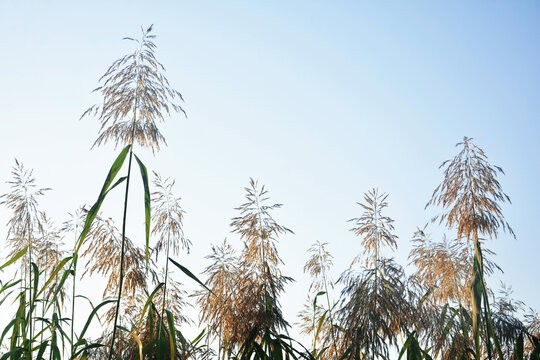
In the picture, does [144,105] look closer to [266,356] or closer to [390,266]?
[266,356]

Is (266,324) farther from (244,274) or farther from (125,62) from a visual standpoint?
(125,62)

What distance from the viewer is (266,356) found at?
3.21 metres

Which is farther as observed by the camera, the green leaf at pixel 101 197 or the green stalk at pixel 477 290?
the green stalk at pixel 477 290

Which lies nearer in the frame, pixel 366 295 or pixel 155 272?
pixel 366 295

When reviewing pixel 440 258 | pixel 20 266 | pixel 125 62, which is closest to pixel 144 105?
pixel 125 62

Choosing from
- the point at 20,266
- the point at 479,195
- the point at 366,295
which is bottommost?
the point at 366,295

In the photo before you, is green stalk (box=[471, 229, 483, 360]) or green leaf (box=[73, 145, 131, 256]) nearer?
green leaf (box=[73, 145, 131, 256])

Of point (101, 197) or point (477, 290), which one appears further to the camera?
point (477, 290)

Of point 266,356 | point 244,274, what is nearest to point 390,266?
point 244,274

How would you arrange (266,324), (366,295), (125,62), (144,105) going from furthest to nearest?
(366,295) < (266,324) < (125,62) < (144,105)

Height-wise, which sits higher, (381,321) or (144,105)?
(144,105)

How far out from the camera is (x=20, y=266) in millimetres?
4598

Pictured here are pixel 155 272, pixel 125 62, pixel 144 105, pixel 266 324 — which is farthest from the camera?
pixel 155 272

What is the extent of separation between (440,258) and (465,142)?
1147 millimetres
